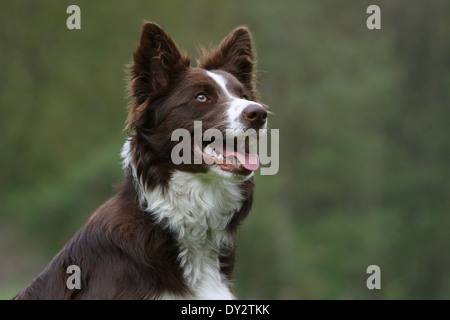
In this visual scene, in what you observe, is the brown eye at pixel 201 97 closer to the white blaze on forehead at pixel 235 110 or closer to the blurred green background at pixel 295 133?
the white blaze on forehead at pixel 235 110

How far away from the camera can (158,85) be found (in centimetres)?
651

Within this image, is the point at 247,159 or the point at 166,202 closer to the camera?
the point at 166,202

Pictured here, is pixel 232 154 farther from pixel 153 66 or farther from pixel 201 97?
pixel 153 66

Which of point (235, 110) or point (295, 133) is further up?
point (235, 110)

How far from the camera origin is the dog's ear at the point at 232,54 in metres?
7.22

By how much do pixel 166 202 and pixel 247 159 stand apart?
35.5 inches

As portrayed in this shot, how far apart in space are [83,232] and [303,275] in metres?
20.5

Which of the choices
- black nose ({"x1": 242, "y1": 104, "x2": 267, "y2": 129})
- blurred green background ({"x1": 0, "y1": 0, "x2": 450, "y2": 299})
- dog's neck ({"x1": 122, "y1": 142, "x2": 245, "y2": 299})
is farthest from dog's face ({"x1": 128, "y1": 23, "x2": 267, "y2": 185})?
blurred green background ({"x1": 0, "y1": 0, "x2": 450, "y2": 299})

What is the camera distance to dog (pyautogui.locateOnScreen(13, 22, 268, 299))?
5789 mm

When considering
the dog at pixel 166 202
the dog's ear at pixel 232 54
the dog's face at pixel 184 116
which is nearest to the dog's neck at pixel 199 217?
the dog at pixel 166 202

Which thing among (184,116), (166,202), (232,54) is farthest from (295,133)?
(166,202)

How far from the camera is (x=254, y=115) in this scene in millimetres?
6141

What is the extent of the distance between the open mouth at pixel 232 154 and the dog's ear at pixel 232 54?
1226 mm

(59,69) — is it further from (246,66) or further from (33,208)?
(246,66)
